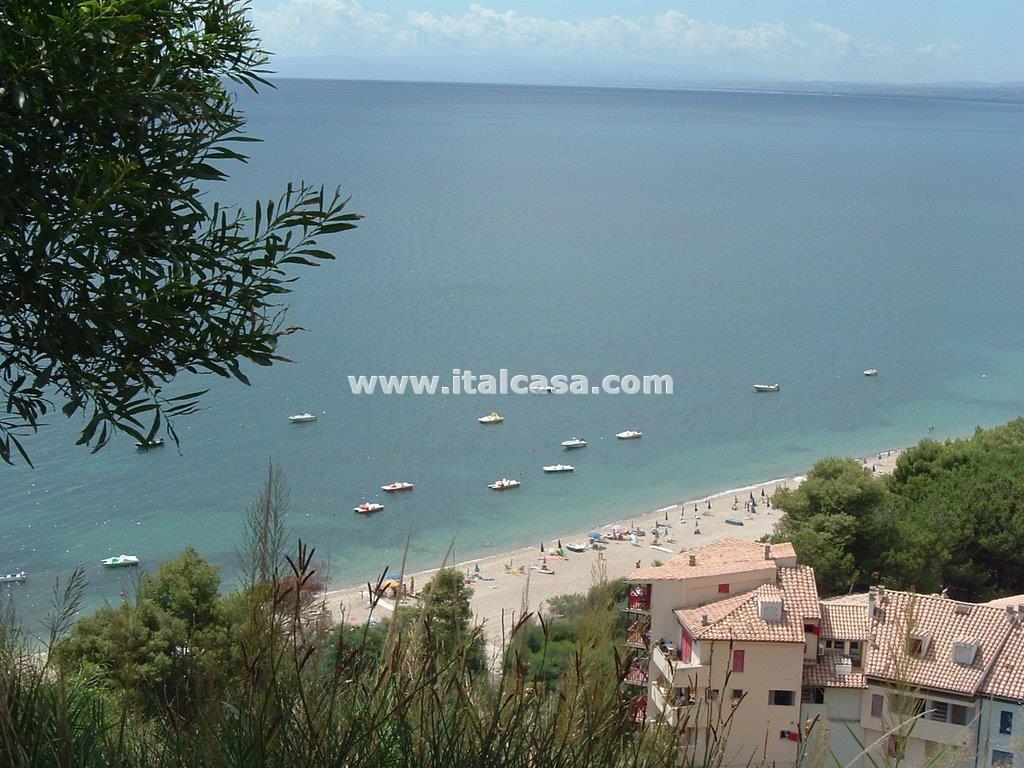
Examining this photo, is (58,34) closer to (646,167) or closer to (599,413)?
(599,413)

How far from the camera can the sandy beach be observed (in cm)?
2002

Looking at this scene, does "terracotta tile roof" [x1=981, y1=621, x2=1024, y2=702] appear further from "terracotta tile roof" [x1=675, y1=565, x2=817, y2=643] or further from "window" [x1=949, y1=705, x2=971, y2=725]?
"terracotta tile roof" [x1=675, y1=565, x2=817, y2=643]

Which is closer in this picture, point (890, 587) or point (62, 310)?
point (62, 310)

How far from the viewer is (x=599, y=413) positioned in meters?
33.6

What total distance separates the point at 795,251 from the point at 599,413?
31.7 metres

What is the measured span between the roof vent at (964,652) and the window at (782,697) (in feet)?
5.06

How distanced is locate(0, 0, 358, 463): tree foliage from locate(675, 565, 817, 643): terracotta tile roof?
7766 mm

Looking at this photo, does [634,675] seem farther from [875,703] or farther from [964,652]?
[964,652]

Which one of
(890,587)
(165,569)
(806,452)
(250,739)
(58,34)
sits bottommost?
(806,452)

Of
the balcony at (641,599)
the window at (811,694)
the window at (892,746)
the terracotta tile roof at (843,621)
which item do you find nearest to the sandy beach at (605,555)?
the balcony at (641,599)

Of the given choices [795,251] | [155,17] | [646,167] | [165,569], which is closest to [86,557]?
[165,569]

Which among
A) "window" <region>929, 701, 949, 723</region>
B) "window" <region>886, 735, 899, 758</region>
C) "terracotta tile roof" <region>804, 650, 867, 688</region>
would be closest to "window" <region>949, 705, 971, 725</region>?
"window" <region>929, 701, 949, 723</region>

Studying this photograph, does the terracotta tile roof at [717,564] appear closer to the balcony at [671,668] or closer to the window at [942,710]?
the window at [942,710]

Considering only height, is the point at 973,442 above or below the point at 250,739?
below
